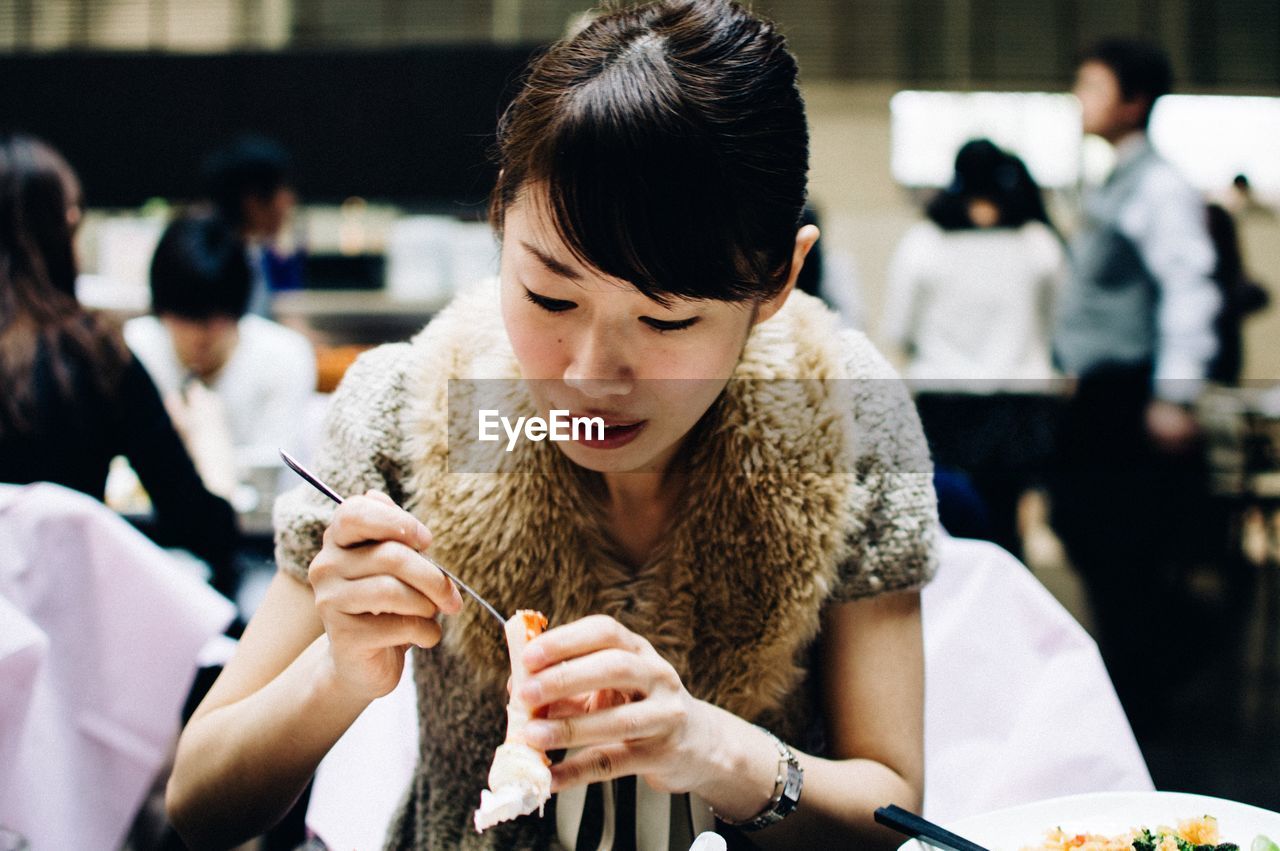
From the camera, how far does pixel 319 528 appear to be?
2.92ft

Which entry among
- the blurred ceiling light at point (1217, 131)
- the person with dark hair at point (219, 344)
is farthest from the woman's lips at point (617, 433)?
the blurred ceiling light at point (1217, 131)

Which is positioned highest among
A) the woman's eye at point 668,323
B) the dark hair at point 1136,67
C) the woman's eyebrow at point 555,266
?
the dark hair at point 1136,67

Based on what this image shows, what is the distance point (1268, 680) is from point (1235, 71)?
12.4ft

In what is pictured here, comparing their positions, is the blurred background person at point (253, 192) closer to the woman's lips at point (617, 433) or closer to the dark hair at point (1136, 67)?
the dark hair at point (1136, 67)

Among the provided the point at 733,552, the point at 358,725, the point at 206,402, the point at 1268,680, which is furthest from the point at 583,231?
the point at 1268,680

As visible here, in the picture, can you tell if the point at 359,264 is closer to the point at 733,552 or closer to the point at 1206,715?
the point at 1206,715

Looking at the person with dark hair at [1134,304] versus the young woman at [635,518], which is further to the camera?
the person with dark hair at [1134,304]

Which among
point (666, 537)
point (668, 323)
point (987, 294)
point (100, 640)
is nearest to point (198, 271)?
point (100, 640)

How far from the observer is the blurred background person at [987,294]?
127 inches

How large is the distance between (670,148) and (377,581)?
13.1 inches

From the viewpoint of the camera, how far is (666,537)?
96 cm

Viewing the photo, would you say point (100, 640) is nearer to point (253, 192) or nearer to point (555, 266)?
point (555, 266)

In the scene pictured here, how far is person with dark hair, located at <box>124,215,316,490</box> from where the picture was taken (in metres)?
2.55

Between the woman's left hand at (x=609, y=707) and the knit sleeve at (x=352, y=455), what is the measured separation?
11.9 inches
